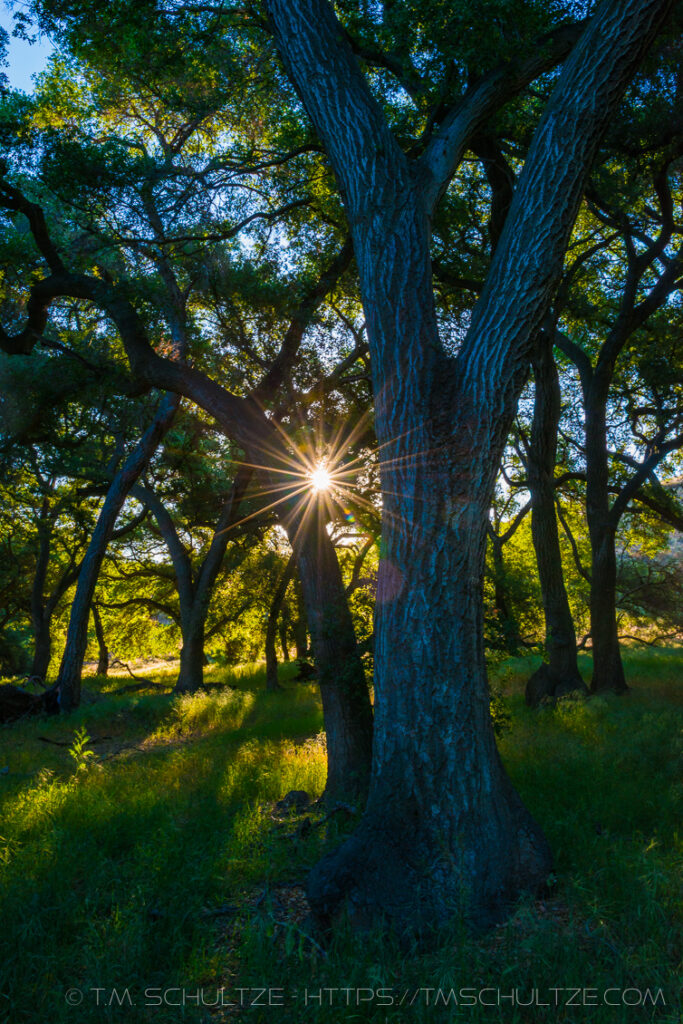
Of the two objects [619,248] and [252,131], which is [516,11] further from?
[619,248]

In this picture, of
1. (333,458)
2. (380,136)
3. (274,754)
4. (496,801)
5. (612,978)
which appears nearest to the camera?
(612,978)

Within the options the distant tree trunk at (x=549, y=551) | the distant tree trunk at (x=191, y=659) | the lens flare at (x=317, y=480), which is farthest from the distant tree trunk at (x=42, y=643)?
the lens flare at (x=317, y=480)

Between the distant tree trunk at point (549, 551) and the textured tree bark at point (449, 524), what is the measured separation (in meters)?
7.38

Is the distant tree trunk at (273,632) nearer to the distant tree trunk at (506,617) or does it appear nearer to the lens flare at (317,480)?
the lens flare at (317,480)

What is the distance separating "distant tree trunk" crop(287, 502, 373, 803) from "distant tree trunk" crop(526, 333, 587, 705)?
6258 millimetres

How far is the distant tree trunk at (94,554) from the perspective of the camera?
13.4 metres

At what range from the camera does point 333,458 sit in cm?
969

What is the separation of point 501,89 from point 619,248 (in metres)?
9.92

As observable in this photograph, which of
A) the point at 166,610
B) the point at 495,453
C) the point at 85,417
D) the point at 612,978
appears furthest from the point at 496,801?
the point at 166,610

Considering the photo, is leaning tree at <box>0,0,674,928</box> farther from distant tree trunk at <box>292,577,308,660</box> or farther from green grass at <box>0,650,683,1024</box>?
distant tree trunk at <box>292,577,308,660</box>

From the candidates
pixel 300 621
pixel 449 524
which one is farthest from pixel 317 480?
pixel 300 621

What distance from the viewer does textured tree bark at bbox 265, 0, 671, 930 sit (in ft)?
12.6

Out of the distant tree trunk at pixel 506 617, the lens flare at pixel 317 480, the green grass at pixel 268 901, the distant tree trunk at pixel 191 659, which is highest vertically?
the lens flare at pixel 317 480

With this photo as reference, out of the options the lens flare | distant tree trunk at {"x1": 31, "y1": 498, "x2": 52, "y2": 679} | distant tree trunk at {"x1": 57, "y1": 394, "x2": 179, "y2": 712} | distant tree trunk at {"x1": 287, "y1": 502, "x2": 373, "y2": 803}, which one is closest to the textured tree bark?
distant tree trunk at {"x1": 287, "y1": 502, "x2": 373, "y2": 803}
